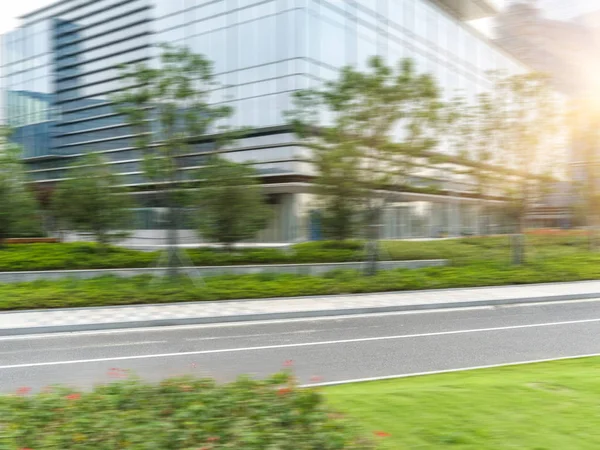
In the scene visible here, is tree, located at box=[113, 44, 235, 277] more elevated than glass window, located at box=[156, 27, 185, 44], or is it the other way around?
glass window, located at box=[156, 27, 185, 44]

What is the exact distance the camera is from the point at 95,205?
2152 centimetres

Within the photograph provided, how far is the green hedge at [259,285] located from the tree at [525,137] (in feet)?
10.1

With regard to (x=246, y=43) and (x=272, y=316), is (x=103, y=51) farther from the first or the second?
(x=272, y=316)

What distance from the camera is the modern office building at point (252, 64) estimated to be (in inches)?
1226

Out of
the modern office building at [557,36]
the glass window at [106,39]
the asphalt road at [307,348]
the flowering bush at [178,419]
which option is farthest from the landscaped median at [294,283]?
the glass window at [106,39]

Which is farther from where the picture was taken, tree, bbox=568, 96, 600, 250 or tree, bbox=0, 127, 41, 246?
tree, bbox=568, 96, 600, 250

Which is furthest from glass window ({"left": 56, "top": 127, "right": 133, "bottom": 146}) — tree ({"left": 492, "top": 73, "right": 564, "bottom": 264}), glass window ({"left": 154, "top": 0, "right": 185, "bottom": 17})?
tree ({"left": 492, "top": 73, "right": 564, "bottom": 264})

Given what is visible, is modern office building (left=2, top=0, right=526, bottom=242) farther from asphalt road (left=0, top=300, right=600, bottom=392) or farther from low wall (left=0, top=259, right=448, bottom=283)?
asphalt road (left=0, top=300, right=600, bottom=392)

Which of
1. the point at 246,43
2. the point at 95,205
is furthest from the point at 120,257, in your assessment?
the point at 246,43

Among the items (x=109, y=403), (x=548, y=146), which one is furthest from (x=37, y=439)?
(x=548, y=146)

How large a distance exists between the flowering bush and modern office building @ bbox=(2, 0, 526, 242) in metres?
13.5

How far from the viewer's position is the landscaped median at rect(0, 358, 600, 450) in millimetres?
3648

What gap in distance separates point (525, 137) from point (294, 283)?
10.8m

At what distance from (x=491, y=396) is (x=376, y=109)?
14100mm
